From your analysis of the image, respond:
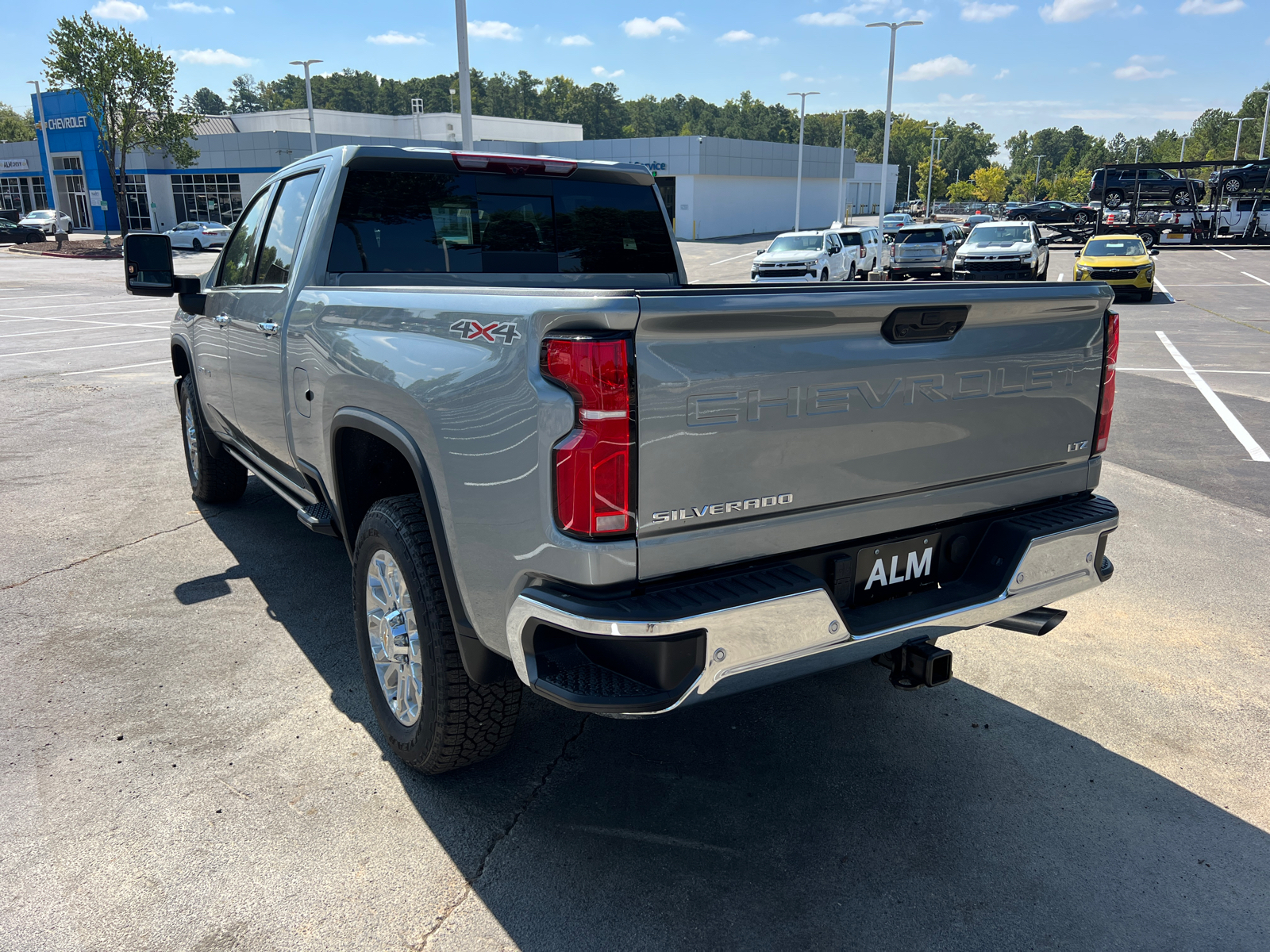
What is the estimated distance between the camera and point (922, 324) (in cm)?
262

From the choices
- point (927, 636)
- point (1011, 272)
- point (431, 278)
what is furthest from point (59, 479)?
point (1011, 272)

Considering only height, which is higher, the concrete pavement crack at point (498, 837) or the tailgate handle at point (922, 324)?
the tailgate handle at point (922, 324)

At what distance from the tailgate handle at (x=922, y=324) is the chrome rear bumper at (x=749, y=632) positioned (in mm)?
736

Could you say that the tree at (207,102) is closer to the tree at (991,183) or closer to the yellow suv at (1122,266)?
the tree at (991,183)

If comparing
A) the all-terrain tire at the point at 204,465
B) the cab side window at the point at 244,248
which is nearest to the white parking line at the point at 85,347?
the all-terrain tire at the point at 204,465

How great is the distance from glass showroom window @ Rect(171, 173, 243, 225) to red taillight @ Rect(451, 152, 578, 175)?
59.7 meters

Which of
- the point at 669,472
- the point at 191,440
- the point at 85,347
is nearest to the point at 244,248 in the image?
the point at 191,440

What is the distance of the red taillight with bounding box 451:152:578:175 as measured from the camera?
163 inches

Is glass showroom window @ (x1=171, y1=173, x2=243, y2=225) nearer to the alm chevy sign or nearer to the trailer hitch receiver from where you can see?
the alm chevy sign

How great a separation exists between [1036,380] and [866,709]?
1.52 m

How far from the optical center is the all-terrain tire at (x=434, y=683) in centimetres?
285

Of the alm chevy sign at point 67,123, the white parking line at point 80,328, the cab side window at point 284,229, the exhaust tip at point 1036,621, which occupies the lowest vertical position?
the white parking line at point 80,328

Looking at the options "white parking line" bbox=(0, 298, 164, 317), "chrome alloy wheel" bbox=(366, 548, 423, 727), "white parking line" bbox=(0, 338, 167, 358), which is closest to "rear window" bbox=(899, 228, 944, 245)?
"white parking line" bbox=(0, 298, 164, 317)

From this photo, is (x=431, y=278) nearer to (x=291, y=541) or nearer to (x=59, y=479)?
(x=291, y=541)
